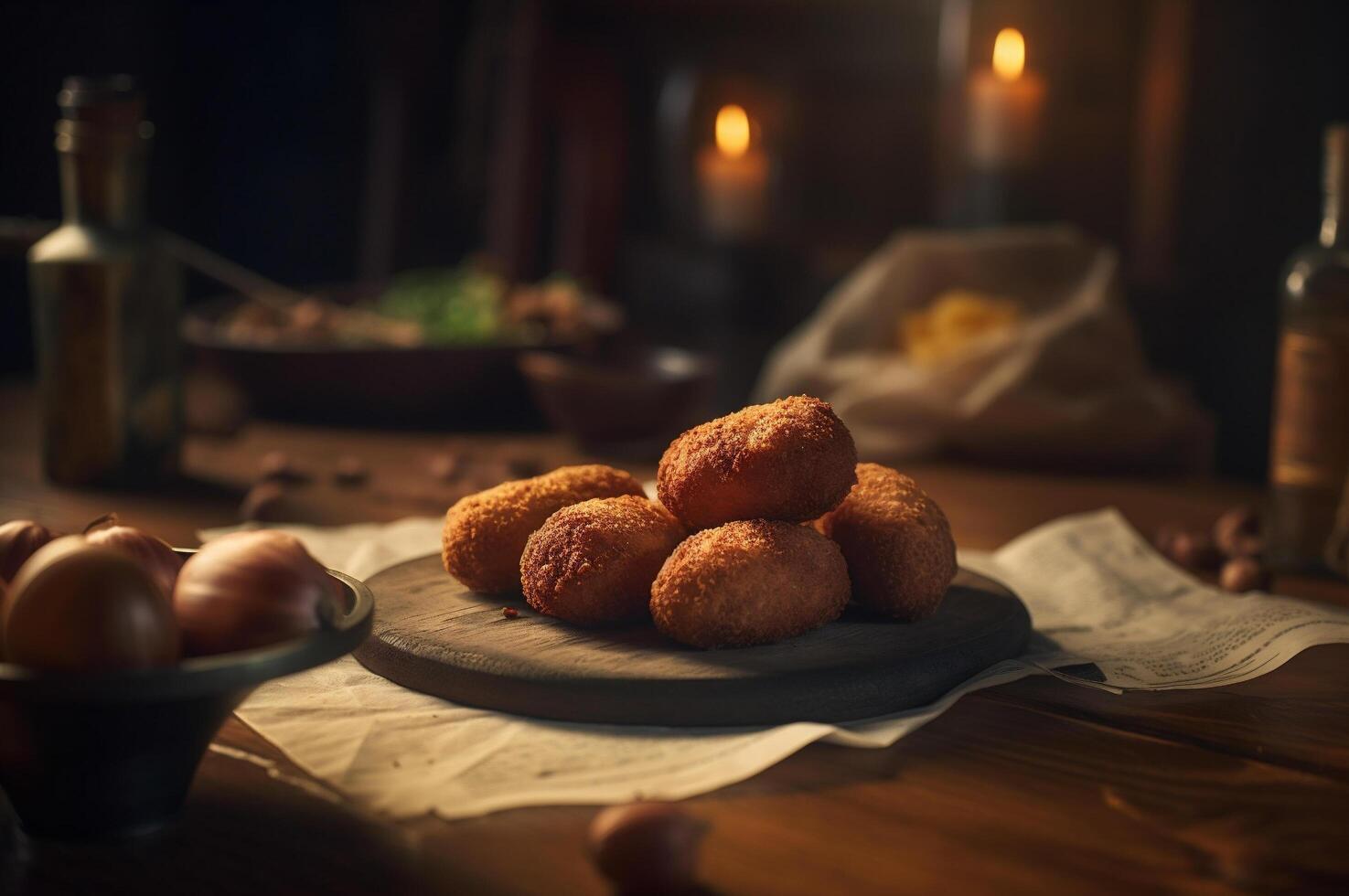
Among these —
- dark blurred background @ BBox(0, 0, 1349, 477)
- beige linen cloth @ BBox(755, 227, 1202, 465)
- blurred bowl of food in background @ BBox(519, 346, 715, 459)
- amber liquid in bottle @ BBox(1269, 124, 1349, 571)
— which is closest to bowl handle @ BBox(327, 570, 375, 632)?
amber liquid in bottle @ BBox(1269, 124, 1349, 571)

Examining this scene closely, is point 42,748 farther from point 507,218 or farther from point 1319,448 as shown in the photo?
point 507,218

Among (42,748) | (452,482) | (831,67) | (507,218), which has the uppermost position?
(831,67)

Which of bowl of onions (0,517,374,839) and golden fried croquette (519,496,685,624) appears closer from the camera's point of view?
bowl of onions (0,517,374,839)

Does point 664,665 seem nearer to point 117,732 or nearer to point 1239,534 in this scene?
point 117,732

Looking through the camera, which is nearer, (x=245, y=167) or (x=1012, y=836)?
(x=1012, y=836)

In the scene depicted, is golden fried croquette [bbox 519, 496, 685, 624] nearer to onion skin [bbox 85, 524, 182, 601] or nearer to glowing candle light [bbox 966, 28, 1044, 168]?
onion skin [bbox 85, 524, 182, 601]

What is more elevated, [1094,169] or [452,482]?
[1094,169]

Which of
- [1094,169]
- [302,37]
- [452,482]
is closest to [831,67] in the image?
[1094,169]

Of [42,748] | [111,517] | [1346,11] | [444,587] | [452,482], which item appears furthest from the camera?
[1346,11]
